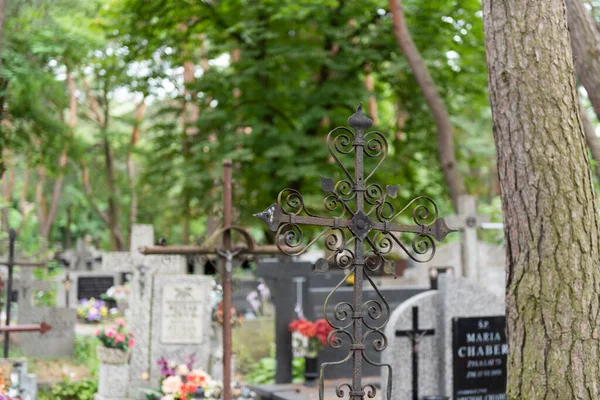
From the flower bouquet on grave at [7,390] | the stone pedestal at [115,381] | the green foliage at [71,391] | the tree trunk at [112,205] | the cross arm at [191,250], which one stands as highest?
the tree trunk at [112,205]

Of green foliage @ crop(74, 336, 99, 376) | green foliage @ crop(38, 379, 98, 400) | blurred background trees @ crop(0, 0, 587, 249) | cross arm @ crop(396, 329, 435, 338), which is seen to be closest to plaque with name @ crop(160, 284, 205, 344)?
green foliage @ crop(38, 379, 98, 400)

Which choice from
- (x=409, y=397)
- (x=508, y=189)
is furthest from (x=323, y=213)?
(x=508, y=189)

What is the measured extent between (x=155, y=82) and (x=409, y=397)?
39.6 ft

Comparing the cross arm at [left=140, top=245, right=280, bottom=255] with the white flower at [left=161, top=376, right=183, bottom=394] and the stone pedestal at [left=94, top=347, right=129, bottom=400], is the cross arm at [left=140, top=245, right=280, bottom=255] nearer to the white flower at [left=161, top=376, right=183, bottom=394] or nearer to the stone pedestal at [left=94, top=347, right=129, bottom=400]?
the white flower at [left=161, top=376, right=183, bottom=394]

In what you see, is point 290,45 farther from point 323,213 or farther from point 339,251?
point 339,251

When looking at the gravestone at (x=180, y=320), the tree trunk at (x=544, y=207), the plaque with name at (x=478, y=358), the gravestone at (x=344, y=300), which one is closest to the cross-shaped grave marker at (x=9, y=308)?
the gravestone at (x=180, y=320)

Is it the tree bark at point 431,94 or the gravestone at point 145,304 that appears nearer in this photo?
the gravestone at point 145,304

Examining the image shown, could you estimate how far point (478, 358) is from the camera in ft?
26.0

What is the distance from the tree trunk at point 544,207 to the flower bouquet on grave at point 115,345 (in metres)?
6.65

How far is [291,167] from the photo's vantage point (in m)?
15.2

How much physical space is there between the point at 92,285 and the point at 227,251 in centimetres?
1494

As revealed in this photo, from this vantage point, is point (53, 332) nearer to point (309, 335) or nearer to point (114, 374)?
point (114, 374)

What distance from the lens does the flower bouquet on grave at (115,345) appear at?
10.3 metres

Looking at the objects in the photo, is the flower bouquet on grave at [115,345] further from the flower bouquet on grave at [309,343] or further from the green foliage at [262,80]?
the green foliage at [262,80]
